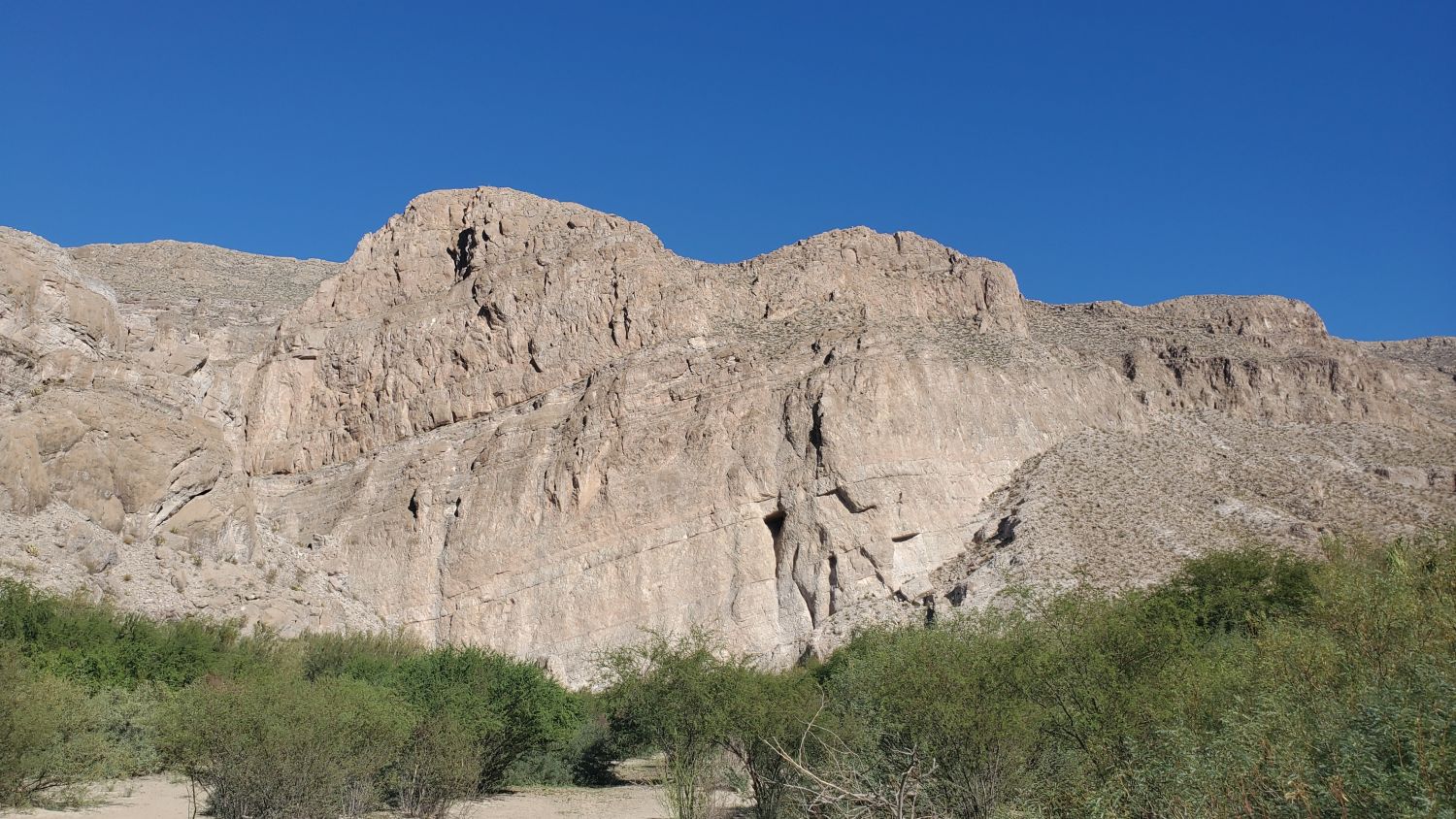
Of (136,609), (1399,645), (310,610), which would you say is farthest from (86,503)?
(1399,645)

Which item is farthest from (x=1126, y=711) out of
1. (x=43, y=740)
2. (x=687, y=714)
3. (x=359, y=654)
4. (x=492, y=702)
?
(x=359, y=654)

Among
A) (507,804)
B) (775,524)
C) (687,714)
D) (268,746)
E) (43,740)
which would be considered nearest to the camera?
(268,746)

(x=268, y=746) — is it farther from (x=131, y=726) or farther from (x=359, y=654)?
(x=359, y=654)

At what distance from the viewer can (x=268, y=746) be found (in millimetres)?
19719

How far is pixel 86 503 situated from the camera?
163 feet

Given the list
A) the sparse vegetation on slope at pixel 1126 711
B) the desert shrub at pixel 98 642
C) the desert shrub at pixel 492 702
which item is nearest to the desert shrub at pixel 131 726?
the desert shrub at pixel 98 642

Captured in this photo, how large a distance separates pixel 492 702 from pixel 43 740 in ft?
45.1

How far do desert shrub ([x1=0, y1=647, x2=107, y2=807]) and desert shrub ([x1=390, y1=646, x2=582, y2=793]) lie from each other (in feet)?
25.3

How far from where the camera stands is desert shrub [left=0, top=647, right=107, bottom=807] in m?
21.4

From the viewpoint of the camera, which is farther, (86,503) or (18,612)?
(86,503)

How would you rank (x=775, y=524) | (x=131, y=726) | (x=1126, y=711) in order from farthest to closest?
(x=775, y=524)
(x=131, y=726)
(x=1126, y=711)

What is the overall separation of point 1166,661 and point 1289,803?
8.28 m

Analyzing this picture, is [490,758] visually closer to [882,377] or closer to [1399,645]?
[1399,645]

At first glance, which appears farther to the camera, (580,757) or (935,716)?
(580,757)
